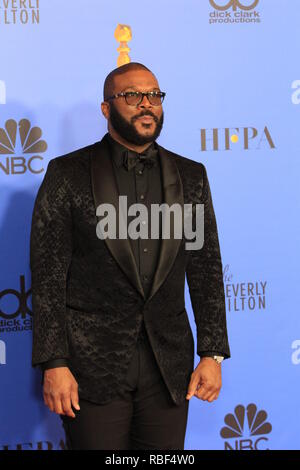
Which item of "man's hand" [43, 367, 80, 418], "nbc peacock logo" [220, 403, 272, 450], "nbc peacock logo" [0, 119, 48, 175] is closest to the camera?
"man's hand" [43, 367, 80, 418]

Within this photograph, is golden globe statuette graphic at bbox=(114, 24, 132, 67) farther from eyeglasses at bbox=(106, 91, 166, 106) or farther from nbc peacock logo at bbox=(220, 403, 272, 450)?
nbc peacock logo at bbox=(220, 403, 272, 450)

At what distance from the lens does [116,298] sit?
210cm

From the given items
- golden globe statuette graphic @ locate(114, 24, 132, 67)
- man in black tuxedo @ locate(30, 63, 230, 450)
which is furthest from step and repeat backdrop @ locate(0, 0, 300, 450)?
man in black tuxedo @ locate(30, 63, 230, 450)

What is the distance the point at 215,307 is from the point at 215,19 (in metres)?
1.31

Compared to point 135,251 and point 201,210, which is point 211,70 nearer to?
point 201,210

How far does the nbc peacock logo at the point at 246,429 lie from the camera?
304 cm

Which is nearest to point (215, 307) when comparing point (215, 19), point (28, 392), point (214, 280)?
point (214, 280)

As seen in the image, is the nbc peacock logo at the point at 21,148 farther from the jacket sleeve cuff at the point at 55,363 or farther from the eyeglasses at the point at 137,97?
the jacket sleeve cuff at the point at 55,363

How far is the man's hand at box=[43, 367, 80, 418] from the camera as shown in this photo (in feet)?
6.69

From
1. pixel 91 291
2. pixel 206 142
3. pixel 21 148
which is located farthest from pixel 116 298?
pixel 206 142

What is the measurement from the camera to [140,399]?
214 centimetres

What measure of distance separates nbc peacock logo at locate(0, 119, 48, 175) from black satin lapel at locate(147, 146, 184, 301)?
2.27ft

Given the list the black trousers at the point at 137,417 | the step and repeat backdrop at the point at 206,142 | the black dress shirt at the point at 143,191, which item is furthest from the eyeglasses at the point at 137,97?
the black trousers at the point at 137,417
